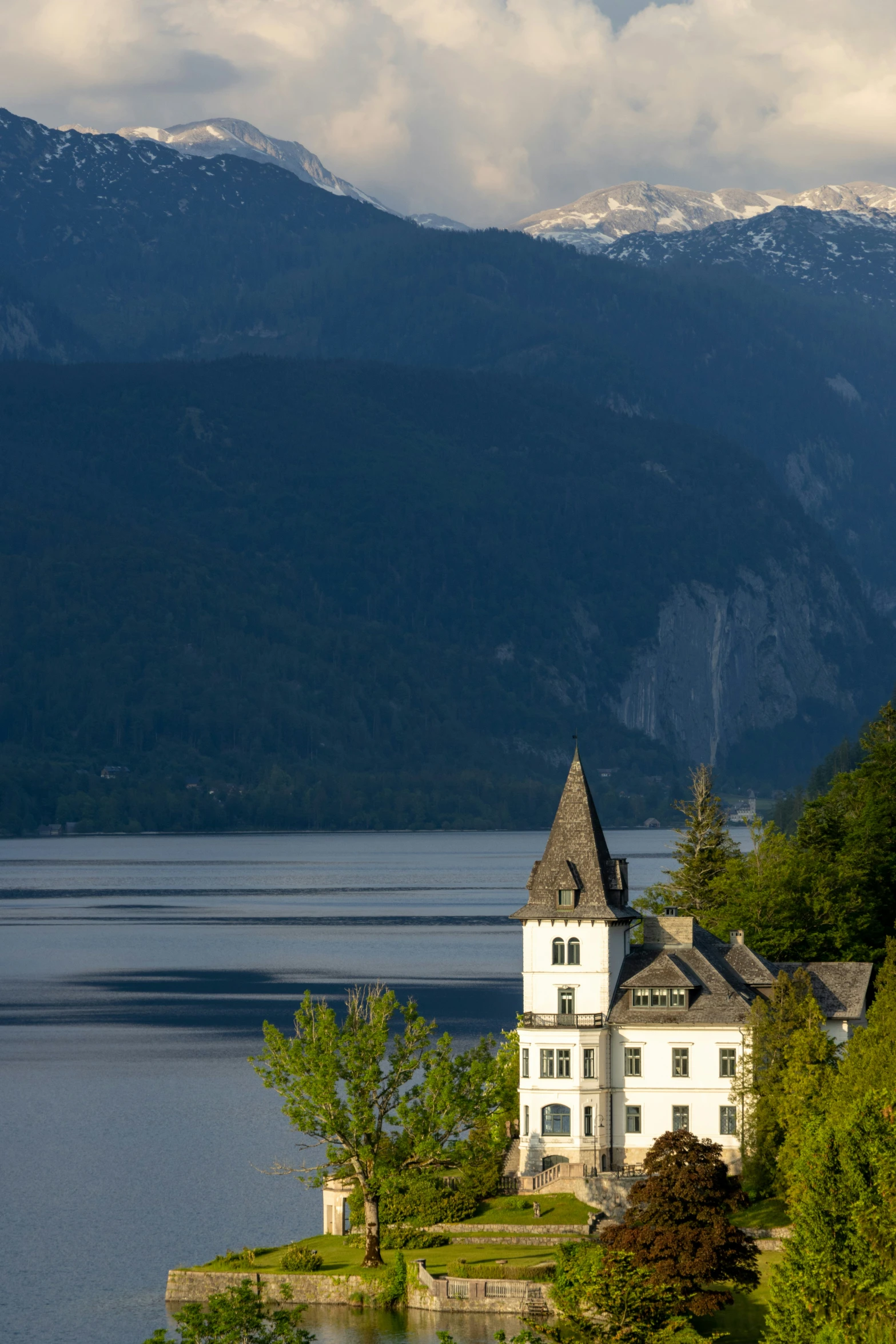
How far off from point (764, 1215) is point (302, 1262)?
1385 cm

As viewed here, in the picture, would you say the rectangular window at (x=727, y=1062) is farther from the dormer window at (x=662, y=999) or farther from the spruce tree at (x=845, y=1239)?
the spruce tree at (x=845, y=1239)

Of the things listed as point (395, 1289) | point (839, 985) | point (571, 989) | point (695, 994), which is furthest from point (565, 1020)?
point (395, 1289)

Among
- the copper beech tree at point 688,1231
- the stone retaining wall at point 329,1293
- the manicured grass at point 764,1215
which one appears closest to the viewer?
the copper beech tree at point 688,1231

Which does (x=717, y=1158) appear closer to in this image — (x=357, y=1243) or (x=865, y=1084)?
(x=865, y=1084)

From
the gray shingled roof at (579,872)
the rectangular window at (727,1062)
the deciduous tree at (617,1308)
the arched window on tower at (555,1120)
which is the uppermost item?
the gray shingled roof at (579,872)

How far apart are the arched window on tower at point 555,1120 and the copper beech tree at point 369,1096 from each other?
6.21 ft

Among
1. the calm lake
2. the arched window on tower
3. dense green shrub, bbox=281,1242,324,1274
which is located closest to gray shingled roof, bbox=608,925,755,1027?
the arched window on tower

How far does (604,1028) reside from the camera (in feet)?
245

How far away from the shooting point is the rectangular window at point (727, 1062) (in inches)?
2906

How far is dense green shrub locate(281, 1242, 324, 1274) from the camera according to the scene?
67.0 metres

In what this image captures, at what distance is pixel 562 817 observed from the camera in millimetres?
76688

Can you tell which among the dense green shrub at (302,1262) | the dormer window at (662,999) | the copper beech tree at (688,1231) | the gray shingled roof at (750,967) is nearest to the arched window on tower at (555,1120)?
the dormer window at (662,999)

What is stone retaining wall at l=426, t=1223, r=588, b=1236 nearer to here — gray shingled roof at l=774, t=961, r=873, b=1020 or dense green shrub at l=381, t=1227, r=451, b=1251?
dense green shrub at l=381, t=1227, r=451, b=1251

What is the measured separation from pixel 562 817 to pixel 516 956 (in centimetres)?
10481
